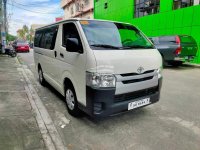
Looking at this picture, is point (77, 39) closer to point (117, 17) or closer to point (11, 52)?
point (11, 52)

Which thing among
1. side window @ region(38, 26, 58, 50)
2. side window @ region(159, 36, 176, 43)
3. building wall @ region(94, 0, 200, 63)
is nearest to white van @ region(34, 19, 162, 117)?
side window @ region(38, 26, 58, 50)

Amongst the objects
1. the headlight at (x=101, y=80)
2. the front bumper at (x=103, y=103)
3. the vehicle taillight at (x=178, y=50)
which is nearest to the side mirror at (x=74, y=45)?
the headlight at (x=101, y=80)

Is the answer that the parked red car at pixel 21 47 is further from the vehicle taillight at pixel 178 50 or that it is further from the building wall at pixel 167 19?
the vehicle taillight at pixel 178 50

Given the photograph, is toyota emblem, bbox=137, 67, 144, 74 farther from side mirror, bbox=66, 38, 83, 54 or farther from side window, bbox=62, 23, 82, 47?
side window, bbox=62, 23, 82, 47

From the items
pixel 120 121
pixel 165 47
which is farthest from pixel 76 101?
pixel 165 47

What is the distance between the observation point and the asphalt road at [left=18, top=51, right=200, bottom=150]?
9.77ft

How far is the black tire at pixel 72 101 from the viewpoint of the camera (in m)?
3.77

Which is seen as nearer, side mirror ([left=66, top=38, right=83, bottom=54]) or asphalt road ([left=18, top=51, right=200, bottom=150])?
asphalt road ([left=18, top=51, right=200, bottom=150])

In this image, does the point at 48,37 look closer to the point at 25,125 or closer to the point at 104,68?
the point at 25,125

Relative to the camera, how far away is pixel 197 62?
11852 mm

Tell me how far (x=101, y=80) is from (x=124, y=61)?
54cm

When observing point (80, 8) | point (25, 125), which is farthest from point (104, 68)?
point (80, 8)

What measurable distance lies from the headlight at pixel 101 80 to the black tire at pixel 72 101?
0.81 meters

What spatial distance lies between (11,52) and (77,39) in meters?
15.2
